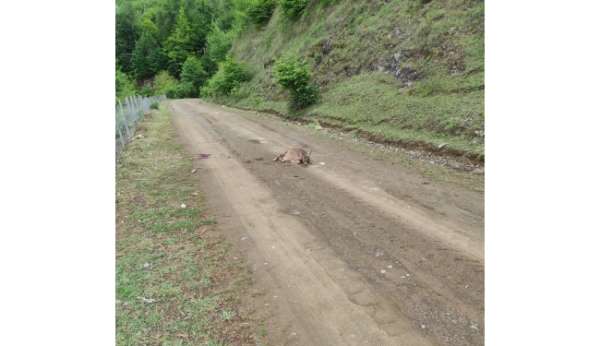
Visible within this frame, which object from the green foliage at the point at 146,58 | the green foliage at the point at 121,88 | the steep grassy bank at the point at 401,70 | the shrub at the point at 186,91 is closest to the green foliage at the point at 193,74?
the shrub at the point at 186,91

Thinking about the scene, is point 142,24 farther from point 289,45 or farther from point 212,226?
point 212,226

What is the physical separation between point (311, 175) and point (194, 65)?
2191 inches

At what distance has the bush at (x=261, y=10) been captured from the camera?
3688 cm

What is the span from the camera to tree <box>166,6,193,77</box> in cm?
7119

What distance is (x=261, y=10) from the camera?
3684 cm

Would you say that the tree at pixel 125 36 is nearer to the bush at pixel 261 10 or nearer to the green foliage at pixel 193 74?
the green foliage at pixel 193 74

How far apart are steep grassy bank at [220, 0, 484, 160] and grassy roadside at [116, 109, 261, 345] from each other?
6.87 metres

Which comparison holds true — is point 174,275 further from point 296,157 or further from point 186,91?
point 186,91

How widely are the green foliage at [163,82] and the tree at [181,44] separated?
2.54m

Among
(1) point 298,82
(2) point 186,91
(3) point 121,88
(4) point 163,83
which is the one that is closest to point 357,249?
(1) point 298,82

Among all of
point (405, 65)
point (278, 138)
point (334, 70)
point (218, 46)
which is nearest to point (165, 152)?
point (278, 138)

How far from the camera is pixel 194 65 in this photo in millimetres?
59250

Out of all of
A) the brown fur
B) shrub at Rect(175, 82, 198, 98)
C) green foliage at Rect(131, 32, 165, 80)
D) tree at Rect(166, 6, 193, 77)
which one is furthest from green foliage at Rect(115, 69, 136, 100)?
green foliage at Rect(131, 32, 165, 80)

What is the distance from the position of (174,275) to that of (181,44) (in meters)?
75.1
